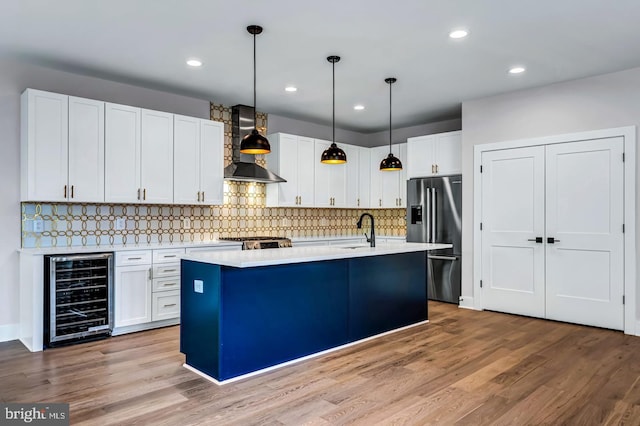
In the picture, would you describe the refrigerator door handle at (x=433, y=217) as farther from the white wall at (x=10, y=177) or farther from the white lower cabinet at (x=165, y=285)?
the white wall at (x=10, y=177)

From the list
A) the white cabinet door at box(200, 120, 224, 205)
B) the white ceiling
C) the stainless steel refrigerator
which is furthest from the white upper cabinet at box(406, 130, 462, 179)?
the white cabinet door at box(200, 120, 224, 205)

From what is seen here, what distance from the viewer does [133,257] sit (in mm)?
4410

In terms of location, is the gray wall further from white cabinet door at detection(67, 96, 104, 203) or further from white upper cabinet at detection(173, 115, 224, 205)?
white cabinet door at detection(67, 96, 104, 203)

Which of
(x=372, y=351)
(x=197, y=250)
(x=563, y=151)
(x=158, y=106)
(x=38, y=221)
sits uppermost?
(x=158, y=106)

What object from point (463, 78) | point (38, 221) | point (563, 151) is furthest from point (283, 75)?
point (563, 151)

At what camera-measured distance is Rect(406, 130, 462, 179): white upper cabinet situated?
5996mm

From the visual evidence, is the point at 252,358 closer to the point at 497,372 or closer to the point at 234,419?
the point at 234,419

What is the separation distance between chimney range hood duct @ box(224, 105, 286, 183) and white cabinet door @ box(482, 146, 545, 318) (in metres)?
2.77

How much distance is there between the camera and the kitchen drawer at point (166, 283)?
4.59 metres

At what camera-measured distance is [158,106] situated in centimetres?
518

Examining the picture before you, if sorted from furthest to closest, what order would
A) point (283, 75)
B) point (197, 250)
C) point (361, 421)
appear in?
point (197, 250)
point (283, 75)
point (361, 421)

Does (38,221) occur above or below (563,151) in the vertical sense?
below

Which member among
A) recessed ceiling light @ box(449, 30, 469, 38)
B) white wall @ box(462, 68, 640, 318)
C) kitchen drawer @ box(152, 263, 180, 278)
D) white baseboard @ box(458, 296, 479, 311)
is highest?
recessed ceiling light @ box(449, 30, 469, 38)

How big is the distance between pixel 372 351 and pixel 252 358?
3.75 ft
